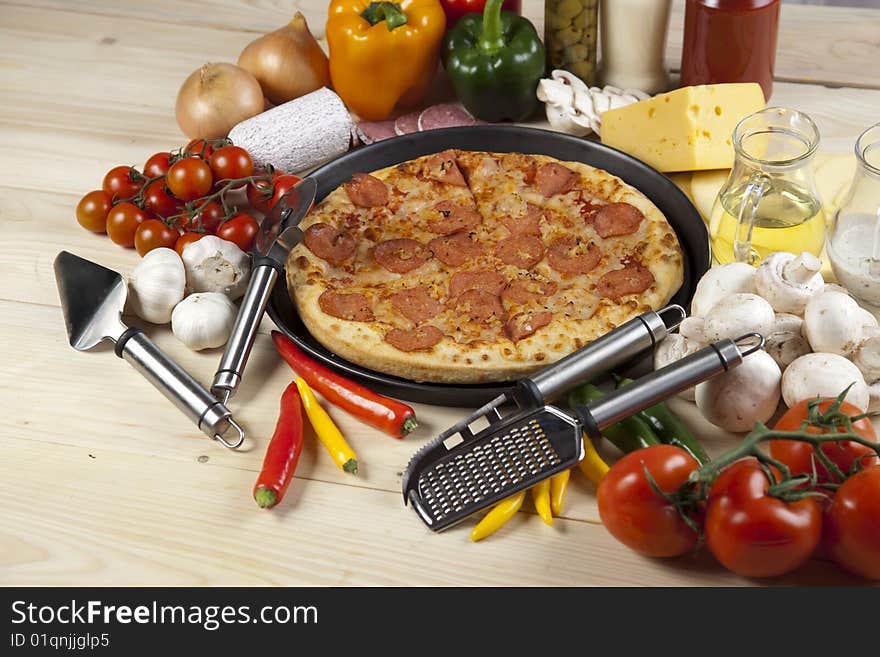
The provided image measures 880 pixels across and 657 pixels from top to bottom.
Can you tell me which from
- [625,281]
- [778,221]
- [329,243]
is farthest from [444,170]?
[778,221]

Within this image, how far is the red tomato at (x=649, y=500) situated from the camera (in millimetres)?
1729

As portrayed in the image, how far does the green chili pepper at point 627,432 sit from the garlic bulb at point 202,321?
832 mm

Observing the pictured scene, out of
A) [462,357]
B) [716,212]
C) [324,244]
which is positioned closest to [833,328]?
[716,212]

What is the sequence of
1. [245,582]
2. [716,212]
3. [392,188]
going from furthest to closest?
1. [392,188]
2. [716,212]
3. [245,582]

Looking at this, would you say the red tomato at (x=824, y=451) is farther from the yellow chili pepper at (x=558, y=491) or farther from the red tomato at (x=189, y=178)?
the red tomato at (x=189, y=178)

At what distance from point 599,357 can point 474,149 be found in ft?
3.27

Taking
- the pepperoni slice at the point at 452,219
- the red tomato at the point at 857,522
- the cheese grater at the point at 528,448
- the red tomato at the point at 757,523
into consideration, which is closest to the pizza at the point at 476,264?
the pepperoni slice at the point at 452,219

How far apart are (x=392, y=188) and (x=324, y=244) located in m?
0.28

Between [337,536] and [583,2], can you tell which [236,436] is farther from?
[583,2]

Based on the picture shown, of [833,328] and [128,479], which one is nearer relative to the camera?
[833,328]

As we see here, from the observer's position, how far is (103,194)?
2.74 m

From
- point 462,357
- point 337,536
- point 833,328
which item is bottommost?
point 337,536

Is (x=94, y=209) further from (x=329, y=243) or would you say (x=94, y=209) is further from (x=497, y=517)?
(x=497, y=517)

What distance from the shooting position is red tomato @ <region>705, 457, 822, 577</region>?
164 centimetres
